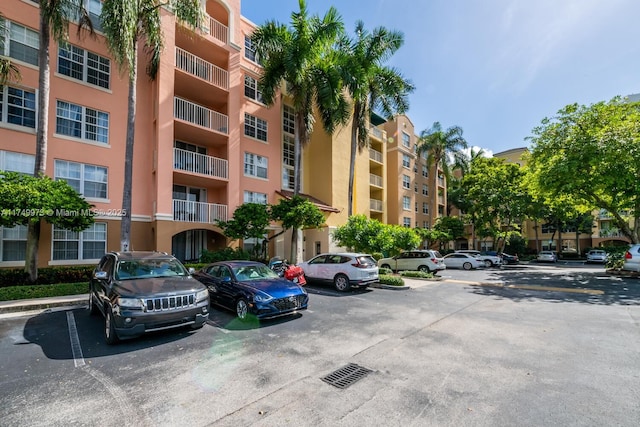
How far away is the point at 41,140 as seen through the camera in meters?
11.2

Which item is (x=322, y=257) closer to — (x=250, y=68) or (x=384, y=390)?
(x=384, y=390)

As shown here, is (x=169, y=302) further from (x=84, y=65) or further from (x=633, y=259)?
(x=633, y=259)

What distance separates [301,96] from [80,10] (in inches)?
403

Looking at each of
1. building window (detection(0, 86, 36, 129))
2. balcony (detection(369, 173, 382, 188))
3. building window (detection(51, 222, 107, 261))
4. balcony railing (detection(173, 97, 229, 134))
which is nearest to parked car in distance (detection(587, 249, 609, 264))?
balcony (detection(369, 173, 382, 188))

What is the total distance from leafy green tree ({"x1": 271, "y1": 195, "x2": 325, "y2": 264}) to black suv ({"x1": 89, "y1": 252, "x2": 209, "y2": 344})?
8.78 metres

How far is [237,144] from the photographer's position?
1773 centimetres

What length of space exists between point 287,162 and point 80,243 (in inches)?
532

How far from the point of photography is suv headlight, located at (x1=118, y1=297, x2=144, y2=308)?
18.8 ft

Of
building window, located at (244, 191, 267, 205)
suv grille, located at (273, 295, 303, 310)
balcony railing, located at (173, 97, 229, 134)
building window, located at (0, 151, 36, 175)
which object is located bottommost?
suv grille, located at (273, 295, 303, 310)

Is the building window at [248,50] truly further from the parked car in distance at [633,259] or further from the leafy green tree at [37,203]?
the parked car in distance at [633,259]

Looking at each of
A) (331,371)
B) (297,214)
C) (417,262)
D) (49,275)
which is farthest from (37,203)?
(417,262)

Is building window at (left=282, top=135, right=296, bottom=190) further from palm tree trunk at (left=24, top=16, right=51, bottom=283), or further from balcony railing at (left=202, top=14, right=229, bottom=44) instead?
palm tree trunk at (left=24, top=16, right=51, bottom=283)

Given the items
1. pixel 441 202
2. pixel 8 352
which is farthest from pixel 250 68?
pixel 441 202

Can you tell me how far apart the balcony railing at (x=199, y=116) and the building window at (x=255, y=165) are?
2.33 meters
